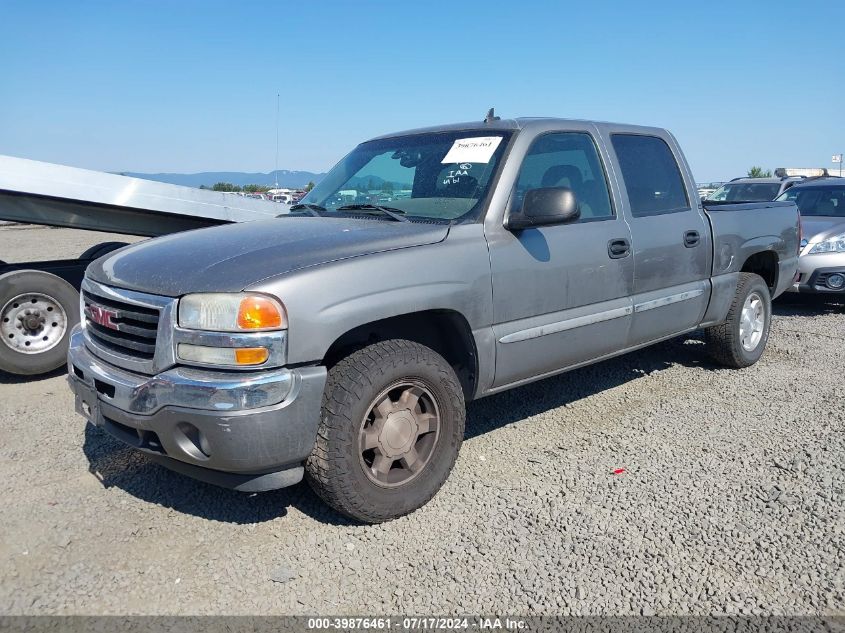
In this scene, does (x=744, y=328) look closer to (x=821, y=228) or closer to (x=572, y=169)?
(x=572, y=169)

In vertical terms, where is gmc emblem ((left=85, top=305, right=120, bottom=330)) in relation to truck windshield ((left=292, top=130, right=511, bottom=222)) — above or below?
below

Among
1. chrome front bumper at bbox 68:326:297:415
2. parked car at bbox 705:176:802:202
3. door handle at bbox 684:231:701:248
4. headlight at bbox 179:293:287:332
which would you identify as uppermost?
parked car at bbox 705:176:802:202

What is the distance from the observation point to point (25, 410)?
478 centimetres

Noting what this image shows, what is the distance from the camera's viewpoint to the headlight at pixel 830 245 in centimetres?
792

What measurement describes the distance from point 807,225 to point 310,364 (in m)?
7.92

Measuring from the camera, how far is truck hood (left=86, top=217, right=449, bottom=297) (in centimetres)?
278

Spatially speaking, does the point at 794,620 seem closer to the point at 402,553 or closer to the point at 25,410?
the point at 402,553

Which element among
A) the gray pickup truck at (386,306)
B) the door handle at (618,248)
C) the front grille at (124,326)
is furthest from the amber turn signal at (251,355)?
the door handle at (618,248)

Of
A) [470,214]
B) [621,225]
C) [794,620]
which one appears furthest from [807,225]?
[794,620]

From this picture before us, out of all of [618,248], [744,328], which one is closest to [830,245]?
[744,328]

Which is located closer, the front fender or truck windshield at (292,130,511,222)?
the front fender

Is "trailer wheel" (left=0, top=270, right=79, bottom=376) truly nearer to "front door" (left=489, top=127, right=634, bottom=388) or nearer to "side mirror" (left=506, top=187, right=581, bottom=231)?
"front door" (left=489, top=127, right=634, bottom=388)

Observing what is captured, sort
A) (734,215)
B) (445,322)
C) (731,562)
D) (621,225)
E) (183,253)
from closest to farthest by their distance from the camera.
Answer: (731,562), (183,253), (445,322), (621,225), (734,215)

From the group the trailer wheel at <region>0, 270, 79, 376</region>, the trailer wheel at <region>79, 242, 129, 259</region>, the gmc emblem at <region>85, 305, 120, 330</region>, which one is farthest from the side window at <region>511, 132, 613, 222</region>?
the trailer wheel at <region>79, 242, 129, 259</region>
